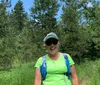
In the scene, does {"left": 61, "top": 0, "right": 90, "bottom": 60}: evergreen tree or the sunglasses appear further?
{"left": 61, "top": 0, "right": 90, "bottom": 60}: evergreen tree

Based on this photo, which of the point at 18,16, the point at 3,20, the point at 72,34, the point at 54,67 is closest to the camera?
the point at 54,67

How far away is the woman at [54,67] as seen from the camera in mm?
3492

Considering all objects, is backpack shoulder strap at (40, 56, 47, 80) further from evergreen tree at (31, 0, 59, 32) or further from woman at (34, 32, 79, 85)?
evergreen tree at (31, 0, 59, 32)

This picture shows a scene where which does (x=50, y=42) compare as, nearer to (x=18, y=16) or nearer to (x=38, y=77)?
(x=38, y=77)

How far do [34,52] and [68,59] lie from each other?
86.1 ft

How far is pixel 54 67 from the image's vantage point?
3508mm

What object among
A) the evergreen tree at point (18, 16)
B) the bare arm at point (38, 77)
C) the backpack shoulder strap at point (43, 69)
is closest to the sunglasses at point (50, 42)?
the backpack shoulder strap at point (43, 69)

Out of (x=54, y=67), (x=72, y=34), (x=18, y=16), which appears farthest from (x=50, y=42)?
(x=18, y=16)

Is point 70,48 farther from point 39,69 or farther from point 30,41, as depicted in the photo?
point 39,69

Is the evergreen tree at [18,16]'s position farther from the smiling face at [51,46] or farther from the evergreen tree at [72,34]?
the smiling face at [51,46]

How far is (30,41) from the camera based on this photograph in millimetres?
30219

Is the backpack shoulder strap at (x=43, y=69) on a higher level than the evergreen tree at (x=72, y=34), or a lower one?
lower

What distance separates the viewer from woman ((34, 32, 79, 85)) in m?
3.49

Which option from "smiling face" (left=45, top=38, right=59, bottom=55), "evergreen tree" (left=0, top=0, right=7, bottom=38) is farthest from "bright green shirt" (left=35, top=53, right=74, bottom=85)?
"evergreen tree" (left=0, top=0, right=7, bottom=38)
